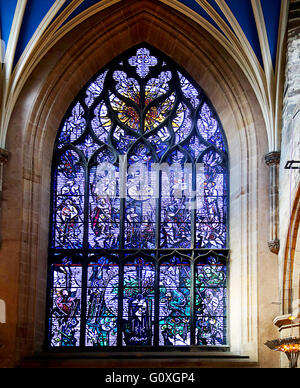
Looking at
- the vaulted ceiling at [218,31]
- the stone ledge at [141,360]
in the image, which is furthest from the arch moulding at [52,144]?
the vaulted ceiling at [218,31]

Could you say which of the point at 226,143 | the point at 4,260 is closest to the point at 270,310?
the point at 226,143

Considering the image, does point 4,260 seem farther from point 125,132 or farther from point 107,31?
point 107,31

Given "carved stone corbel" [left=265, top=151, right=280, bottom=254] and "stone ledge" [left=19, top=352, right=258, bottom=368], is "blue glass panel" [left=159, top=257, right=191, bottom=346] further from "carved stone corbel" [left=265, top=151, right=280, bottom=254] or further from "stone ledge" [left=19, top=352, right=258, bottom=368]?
"carved stone corbel" [left=265, top=151, right=280, bottom=254]

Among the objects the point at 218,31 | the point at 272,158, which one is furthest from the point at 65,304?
the point at 218,31

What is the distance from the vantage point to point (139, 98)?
22000 millimetres

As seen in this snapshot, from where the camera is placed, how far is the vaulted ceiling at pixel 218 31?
2014 centimetres

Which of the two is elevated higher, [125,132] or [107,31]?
[107,31]

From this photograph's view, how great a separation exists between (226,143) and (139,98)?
7.15ft

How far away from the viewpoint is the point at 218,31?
20734 millimetres

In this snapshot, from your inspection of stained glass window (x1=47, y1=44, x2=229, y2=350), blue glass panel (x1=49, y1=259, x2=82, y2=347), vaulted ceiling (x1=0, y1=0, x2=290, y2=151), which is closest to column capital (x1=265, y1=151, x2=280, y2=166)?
vaulted ceiling (x1=0, y1=0, x2=290, y2=151)

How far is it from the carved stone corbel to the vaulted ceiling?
0.30 meters

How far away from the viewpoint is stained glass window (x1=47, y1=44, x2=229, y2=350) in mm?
20453
